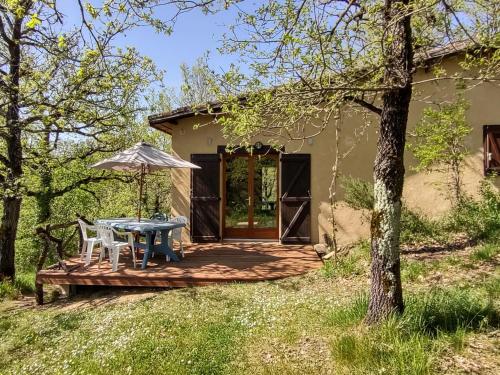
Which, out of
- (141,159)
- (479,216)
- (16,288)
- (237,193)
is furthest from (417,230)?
(16,288)

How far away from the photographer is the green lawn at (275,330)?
2.72 meters

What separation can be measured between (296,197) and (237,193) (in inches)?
53.9

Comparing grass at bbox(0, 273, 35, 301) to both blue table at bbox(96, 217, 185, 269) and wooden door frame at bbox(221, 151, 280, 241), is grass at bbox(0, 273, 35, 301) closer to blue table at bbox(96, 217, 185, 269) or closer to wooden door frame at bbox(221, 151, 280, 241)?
blue table at bbox(96, 217, 185, 269)

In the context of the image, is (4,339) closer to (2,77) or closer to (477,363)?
(2,77)

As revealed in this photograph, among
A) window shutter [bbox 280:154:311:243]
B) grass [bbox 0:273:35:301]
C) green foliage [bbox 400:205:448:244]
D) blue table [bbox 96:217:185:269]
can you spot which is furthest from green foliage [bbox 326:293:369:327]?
grass [bbox 0:273:35:301]

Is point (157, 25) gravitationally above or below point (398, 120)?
above

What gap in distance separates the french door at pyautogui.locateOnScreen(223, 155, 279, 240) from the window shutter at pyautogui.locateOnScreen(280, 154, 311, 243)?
0.35 m

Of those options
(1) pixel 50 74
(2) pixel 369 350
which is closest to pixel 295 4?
(2) pixel 369 350

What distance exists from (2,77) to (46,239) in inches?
118

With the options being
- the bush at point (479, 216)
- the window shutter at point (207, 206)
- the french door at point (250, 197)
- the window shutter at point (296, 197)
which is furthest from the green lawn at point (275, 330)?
the french door at point (250, 197)

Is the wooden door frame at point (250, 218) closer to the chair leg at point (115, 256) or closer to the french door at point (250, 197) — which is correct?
the french door at point (250, 197)

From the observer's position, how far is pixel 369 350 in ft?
8.77

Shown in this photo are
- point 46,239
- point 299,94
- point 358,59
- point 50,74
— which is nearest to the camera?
point 299,94

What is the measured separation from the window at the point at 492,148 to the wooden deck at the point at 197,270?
3.98 metres
